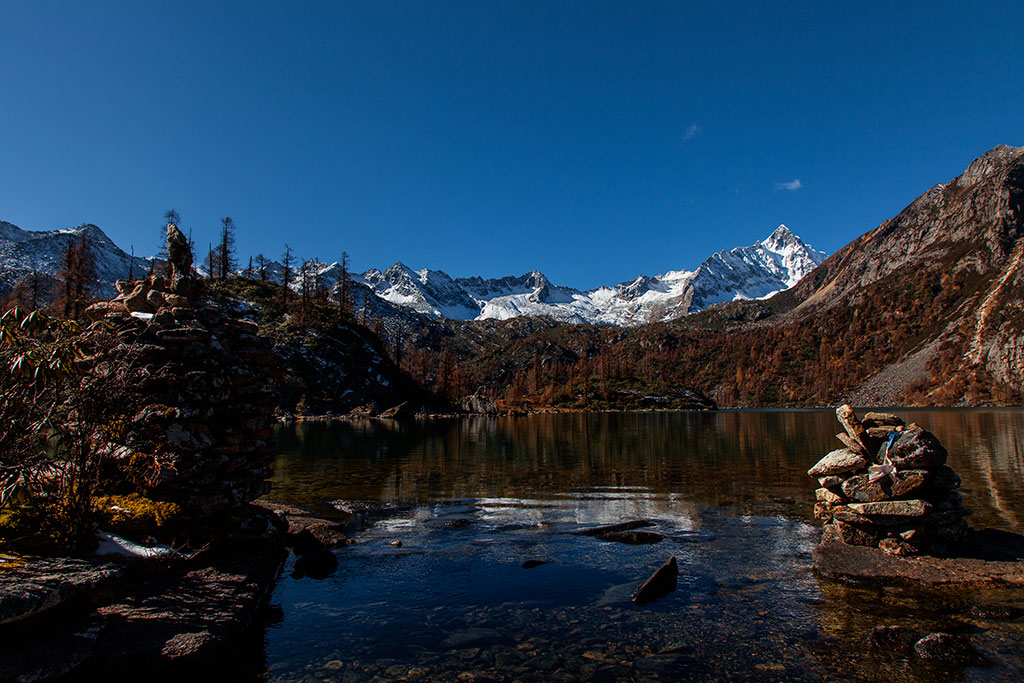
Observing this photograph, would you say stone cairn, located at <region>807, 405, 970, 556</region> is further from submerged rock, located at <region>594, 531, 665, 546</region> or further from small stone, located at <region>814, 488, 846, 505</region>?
submerged rock, located at <region>594, 531, 665, 546</region>

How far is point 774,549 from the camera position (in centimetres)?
2109

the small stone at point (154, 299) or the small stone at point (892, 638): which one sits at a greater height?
the small stone at point (154, 299)

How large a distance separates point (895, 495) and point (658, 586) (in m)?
10.1

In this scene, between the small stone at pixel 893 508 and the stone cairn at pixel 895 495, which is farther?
the stone cairn at pixel 895 495

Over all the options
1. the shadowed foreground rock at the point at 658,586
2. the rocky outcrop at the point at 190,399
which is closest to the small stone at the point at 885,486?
the shadowed foreground rock at the point at 658,586

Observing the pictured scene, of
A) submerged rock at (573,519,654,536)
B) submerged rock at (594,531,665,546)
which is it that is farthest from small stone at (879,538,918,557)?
submerged rock at (573,519,654,536)

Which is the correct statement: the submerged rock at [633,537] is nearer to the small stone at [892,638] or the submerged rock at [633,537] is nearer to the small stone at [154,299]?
the small stone at [892,638]

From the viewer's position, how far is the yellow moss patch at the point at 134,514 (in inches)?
574

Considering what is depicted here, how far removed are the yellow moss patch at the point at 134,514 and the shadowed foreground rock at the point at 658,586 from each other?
46.7ft

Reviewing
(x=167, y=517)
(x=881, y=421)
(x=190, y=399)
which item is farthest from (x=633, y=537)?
(x=190, y=399)

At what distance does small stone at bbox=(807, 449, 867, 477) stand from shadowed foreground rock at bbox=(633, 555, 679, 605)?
29.1ft

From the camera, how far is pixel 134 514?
49.1 ft

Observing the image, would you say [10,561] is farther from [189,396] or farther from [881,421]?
[881,421]

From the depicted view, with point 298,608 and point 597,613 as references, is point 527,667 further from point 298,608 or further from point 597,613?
point 298,608
